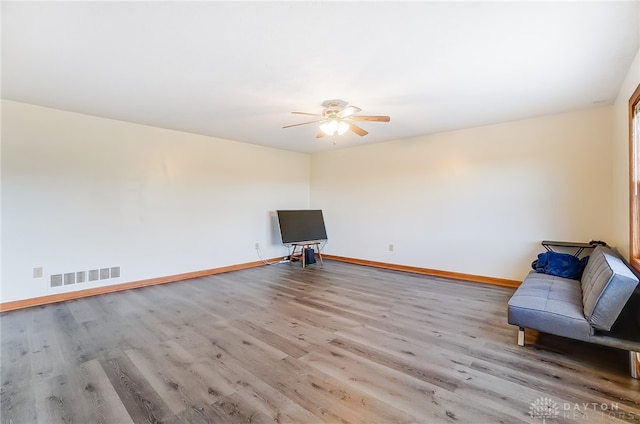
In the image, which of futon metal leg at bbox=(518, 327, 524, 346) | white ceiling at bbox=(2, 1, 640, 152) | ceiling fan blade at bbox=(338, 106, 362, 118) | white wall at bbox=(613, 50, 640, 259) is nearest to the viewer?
white ceiling at bbox=(2, 1, 640, 152)

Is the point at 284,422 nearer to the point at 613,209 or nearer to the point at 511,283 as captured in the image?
the point at 511,283

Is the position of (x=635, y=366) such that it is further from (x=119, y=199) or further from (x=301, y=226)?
(x=119, y=199)

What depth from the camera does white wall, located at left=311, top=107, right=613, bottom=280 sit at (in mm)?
3766

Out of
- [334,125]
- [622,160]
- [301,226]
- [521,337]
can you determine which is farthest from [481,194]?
[301,226]

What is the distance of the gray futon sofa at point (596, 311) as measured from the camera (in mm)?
2008

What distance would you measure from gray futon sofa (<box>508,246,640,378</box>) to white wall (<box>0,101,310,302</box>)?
14.9 feet

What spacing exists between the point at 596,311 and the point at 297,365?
2.17 metres

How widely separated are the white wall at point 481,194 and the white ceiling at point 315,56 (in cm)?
53

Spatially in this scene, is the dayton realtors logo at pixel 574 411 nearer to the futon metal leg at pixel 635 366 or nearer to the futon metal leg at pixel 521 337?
the futon metal leg at pixel 635 366

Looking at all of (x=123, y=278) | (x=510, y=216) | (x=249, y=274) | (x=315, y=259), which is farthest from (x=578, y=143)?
(x=123, y=278)

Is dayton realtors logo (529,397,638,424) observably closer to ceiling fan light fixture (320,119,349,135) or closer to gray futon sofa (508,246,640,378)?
gray futon sofa (508,246,640,378)

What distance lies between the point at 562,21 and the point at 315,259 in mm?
5269

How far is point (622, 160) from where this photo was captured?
10.1 feet

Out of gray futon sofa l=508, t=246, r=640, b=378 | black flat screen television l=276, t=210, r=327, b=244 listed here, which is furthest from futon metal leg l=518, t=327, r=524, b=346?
black flat screen television l=276, t=210, r=327, b=244
